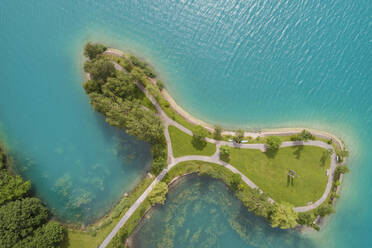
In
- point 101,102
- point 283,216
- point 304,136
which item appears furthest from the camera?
point 304,136

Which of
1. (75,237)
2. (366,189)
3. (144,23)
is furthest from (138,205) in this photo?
(366,189)

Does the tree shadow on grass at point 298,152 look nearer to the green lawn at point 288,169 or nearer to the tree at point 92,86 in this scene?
the green lawn at point 288,169

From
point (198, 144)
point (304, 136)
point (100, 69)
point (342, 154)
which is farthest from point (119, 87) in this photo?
point (342, 154)

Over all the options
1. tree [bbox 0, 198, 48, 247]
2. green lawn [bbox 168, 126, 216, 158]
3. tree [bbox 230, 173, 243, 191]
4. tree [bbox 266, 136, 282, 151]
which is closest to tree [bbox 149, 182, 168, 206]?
green lawn [bbox 168, 126, 216, 158]

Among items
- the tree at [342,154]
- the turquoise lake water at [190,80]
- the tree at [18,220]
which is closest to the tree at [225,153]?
the turquoise lake water at [190,80]

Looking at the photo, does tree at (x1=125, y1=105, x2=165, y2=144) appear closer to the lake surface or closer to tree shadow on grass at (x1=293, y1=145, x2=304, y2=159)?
the lake surface

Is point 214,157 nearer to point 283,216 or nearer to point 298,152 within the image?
point 283,216
